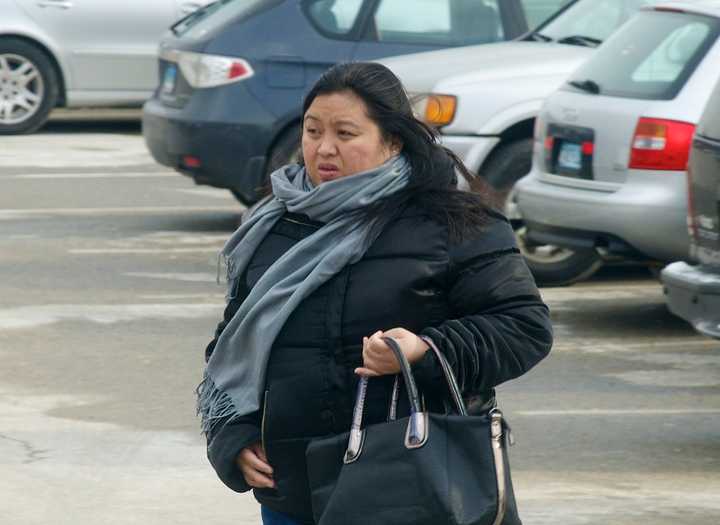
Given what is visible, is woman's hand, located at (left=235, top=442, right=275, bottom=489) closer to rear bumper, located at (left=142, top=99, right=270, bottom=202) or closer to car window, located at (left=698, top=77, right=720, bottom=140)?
car window, located at (left=698, top=77, right=720, bottom=140)

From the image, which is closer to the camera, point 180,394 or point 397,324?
point 397,324

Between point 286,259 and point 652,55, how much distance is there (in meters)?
5.58

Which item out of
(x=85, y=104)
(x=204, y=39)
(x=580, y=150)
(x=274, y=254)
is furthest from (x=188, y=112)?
(x=274, y=254)

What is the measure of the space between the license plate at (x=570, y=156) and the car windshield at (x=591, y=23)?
1.93 metres

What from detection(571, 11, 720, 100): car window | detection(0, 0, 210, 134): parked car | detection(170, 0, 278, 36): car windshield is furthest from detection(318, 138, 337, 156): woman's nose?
detection(0, 0, 210, 134): parked car

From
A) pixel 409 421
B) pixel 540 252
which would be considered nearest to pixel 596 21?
pixel 540 252

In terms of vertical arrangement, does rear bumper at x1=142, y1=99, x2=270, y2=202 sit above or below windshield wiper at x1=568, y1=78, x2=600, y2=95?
below

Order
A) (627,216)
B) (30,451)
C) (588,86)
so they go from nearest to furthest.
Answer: (30,451) → (627,216) → (588,86)

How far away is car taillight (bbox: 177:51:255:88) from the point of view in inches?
427

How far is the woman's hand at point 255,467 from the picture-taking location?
10.8 ft

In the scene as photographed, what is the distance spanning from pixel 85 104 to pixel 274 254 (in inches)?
525

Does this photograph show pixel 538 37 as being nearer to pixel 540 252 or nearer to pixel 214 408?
pixel 540 252

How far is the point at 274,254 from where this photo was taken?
11.0 feet

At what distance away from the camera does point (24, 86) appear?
53.1 ft
